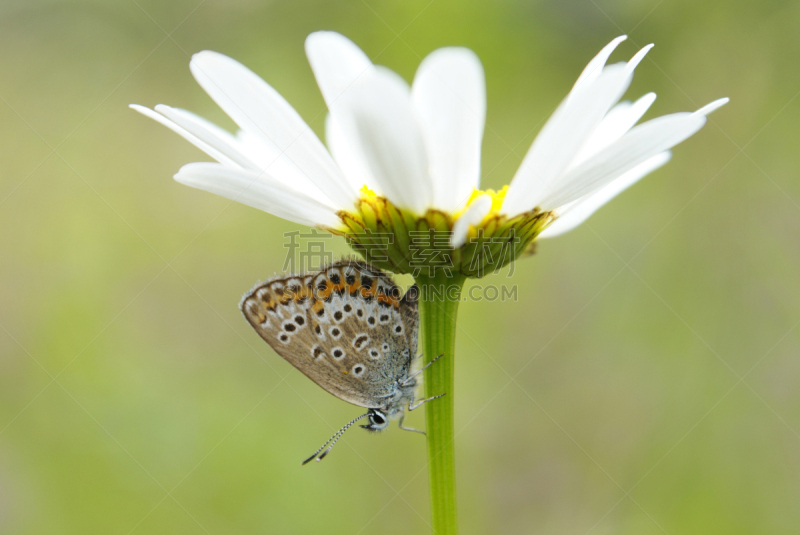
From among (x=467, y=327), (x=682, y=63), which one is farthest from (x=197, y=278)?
(x=682, y=63)

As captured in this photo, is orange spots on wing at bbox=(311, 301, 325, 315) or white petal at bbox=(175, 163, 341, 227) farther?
orange spots on wing at bbox=(311, 301, 325, 315)

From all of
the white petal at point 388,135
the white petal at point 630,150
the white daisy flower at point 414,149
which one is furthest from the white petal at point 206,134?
the white petal at point 630,150

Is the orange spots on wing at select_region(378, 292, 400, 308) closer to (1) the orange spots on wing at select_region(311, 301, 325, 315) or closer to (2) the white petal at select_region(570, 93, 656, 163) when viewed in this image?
(1) the orange spots on wing at select_region(311, 301, 325, 315)

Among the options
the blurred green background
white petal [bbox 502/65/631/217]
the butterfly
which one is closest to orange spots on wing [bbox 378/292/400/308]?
the butterfly

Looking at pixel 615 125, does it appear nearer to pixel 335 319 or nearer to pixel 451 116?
pixel 451 116

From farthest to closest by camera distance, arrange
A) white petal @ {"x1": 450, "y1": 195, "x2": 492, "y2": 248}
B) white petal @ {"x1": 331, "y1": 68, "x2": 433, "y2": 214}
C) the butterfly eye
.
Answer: the butterfly eye, white petal @ {"x1": 450, "y1": 195, "x2": 492, "y2": 248}, white petal @ {"x1": 331, "y1": 68, "x2": 433, "y2": 214}

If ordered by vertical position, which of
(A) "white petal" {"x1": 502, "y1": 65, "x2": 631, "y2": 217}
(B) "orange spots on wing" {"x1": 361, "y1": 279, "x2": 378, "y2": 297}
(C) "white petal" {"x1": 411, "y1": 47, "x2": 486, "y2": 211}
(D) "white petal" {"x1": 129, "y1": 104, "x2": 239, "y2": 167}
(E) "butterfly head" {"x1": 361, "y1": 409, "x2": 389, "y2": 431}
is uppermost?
(A) "white petal" {"x1": 502, "y1": 65, "x2": 631, "y2": 217}

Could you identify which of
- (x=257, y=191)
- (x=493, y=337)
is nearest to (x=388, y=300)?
(x=257, y=191)
